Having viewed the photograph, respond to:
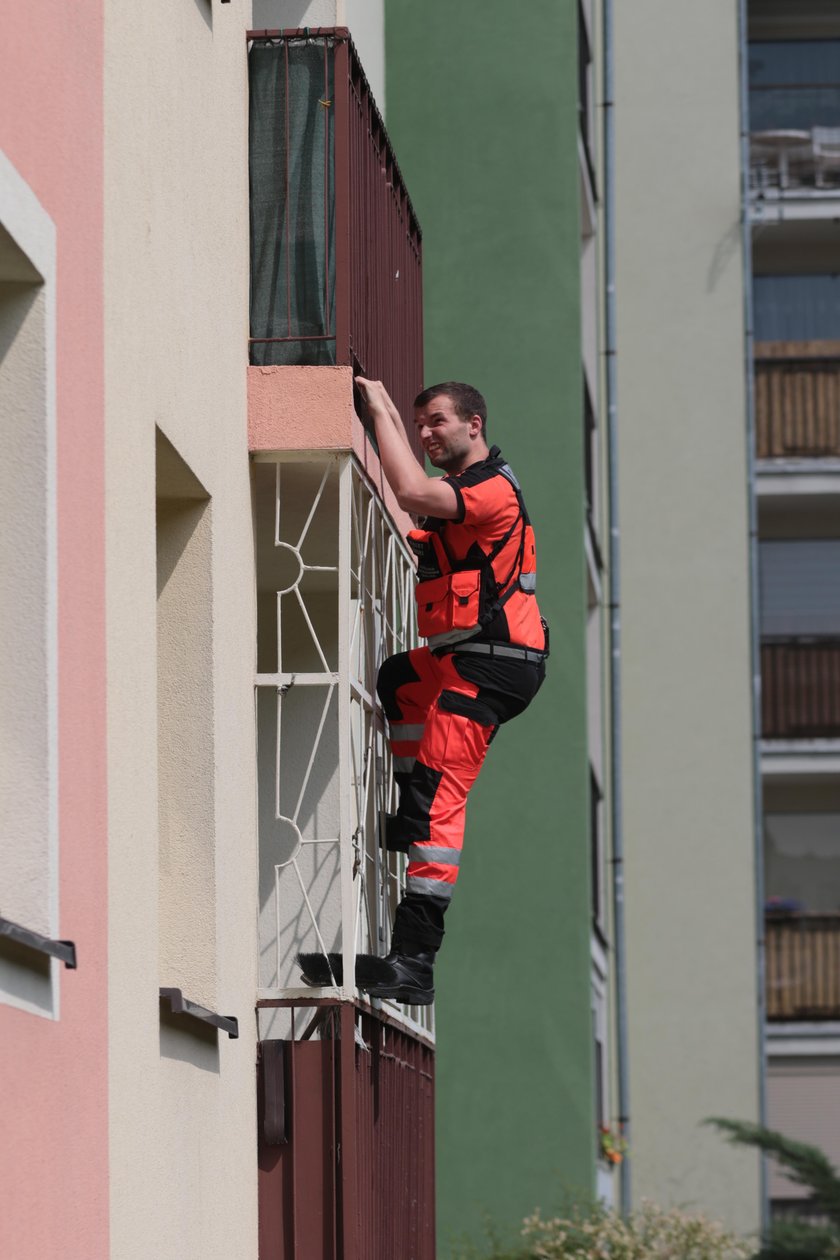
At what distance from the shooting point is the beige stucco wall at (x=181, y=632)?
20.8ft

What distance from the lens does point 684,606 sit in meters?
26.8

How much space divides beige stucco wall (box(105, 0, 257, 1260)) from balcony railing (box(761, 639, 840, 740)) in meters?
20.6

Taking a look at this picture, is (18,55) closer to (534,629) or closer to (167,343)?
(167,343)

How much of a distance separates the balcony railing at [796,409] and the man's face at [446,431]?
20.8 meters

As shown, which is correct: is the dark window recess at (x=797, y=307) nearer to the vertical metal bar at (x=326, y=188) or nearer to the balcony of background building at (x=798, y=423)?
the balcony of background building at (x=798, y=423)

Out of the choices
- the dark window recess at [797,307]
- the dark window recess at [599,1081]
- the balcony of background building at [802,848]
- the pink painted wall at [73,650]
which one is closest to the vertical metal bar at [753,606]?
the balcony of background building at [802,848]

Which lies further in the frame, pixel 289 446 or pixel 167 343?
pixel 289 446

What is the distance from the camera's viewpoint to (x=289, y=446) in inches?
326

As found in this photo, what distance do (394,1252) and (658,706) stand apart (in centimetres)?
1751

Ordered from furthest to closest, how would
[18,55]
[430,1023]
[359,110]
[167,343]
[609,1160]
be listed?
1. [609,1160]
2. [430,1023]
3. [359,110]
4. [167,343]
5. [18,55]

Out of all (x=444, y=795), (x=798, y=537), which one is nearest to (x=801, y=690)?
(x=798, y=537)

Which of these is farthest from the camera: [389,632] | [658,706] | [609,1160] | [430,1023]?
[658,706]

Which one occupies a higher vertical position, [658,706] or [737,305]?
[737,305]

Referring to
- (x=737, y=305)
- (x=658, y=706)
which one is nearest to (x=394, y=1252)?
(x=658, y=706)
